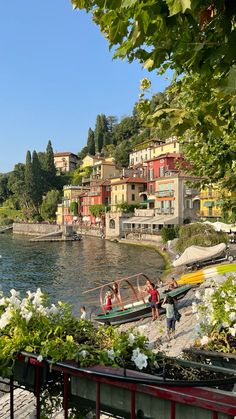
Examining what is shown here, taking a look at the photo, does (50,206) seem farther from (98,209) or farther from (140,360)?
(140,360)

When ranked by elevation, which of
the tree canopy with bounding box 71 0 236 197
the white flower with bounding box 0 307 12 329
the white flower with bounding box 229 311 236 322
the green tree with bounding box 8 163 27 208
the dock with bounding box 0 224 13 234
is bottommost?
the dock with bounding box 0 224 13 234

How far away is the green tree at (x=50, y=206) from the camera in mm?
108688

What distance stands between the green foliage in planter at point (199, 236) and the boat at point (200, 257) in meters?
4.50

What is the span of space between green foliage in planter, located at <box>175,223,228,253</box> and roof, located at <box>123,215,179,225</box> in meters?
16.0

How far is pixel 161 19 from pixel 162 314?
16.8 m

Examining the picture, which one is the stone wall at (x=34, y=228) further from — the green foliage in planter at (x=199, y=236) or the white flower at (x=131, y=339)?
the white flower at (x=131, y=339)

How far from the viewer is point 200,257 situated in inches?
1225

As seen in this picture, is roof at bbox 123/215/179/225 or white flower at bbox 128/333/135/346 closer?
white flower at bbox 128/333/135/346

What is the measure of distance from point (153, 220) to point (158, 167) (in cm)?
1434

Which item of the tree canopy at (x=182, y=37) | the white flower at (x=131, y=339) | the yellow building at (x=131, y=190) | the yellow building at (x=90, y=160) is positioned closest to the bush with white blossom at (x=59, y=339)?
the white flower at (x=131, y=339)

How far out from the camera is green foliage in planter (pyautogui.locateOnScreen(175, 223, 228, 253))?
1495 inches

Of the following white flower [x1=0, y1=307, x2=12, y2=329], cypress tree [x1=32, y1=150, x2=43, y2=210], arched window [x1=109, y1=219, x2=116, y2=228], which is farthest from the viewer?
cypress tree [x1=32, y1=150, x2=43, y2=210]

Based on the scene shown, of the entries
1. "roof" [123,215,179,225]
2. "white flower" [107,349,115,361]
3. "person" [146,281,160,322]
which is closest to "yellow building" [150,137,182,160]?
"roof" [123,215,179,225]

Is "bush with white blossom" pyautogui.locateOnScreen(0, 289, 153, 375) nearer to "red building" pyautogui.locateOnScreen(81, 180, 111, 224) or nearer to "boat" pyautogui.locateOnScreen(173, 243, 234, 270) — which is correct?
"boat" pyautogui.locateOnScreen(173, 243, 234, 270)
